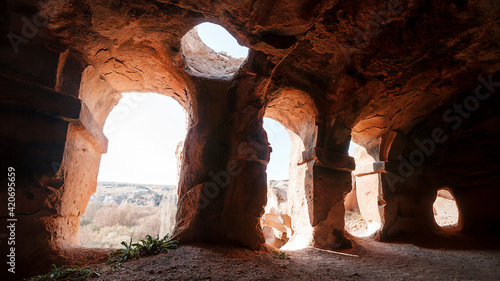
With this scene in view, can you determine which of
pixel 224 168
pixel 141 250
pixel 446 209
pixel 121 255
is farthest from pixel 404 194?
pixel 121 255

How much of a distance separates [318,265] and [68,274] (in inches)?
132

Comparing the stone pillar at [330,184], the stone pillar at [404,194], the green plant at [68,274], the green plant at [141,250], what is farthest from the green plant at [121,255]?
the stone pillar at [404,194]

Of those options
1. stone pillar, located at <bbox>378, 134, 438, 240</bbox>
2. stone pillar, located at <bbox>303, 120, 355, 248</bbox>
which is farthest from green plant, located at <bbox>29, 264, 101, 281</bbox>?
stone pillar, located at <bbox>378, 134, 438, 240</bbox>

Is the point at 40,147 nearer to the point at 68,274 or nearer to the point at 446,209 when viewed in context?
the point at 68,274

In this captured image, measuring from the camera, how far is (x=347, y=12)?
12.5 ft

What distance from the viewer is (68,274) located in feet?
8.54

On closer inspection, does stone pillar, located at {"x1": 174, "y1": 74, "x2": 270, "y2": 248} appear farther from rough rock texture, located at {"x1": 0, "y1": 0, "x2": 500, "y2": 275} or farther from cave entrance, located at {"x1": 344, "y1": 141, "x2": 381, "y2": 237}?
cave entrance, located at {"x1": 344, "y1": 141, "x2": 381, "y2": 237}

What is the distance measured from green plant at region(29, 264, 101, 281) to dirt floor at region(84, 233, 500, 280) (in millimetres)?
157

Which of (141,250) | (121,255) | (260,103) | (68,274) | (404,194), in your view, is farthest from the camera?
(404,194)

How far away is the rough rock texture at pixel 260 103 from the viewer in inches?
117

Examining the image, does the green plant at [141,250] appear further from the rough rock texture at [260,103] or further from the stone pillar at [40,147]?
the stone pillar at [40,147]

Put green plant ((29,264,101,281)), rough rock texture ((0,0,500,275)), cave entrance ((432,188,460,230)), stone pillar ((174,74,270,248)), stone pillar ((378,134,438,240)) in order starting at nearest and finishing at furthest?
green plant ((29,264,101,281)) < rough rock texture ((0,0,500,275)) < stone pillar ((174,74,270,248)) < stone pillar ((378,134,438,240)) < cave entrance ((432,188,460,230))

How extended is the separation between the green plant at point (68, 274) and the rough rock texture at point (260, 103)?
0.68 feet

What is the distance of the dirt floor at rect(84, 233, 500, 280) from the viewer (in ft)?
8.82
